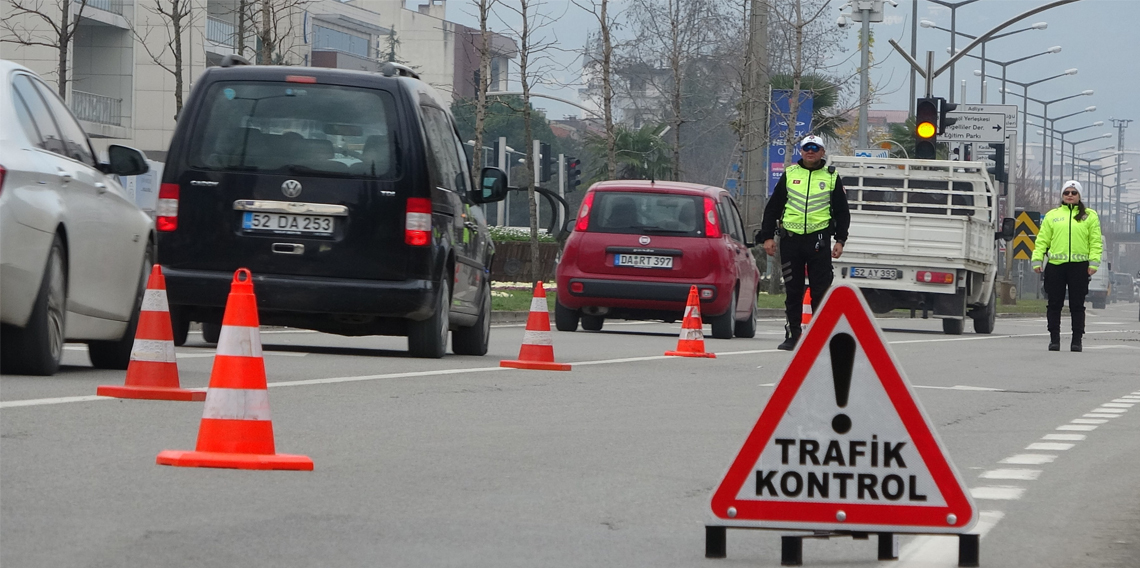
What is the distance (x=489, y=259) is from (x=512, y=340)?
3.21 m

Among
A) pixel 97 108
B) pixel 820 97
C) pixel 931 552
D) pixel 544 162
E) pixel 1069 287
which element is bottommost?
pixel 931 552

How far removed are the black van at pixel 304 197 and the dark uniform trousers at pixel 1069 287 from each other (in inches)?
416

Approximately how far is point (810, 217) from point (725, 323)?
5025 millimetres

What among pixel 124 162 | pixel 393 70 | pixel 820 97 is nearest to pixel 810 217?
pixel 393 70

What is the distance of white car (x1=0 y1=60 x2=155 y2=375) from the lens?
9039mm

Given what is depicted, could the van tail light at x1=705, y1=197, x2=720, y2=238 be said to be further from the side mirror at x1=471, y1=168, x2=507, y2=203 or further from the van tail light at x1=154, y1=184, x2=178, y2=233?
the van tail light at x1=154, y1=184, x2=178, y2=233

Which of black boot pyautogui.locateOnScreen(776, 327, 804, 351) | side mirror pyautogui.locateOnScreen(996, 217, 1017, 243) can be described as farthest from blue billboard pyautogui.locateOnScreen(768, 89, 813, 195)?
black boot pyautogui.locateOnScreen(776, 327, 804, 351)

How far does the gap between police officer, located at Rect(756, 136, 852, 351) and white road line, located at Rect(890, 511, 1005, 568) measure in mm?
8817

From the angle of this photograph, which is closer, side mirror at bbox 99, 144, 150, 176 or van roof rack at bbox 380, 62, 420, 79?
side mirror at bbox 99, 144, 150, 176

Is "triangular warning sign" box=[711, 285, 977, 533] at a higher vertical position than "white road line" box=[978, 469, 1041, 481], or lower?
higher

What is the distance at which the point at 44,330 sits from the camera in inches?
371

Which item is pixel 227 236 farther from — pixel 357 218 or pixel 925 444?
pixel 925 444

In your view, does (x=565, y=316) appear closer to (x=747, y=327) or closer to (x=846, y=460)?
(x=747, y=327)

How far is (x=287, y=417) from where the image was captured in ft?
27.8
